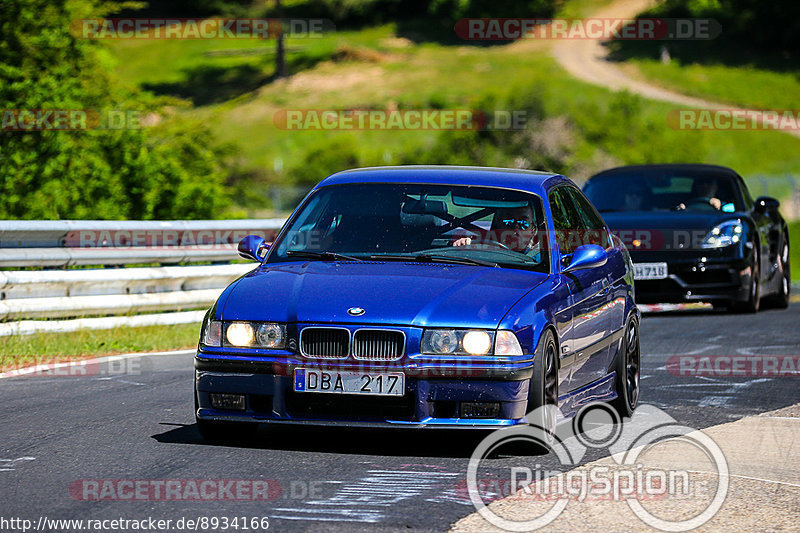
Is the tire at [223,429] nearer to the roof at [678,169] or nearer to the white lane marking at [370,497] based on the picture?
the white lane marking at [370,497]

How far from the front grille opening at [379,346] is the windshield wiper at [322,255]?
964mm

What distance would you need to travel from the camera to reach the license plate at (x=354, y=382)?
6.40m

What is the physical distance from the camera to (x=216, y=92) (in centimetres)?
10119

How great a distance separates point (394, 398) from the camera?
6.42m

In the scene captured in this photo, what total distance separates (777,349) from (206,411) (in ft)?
22.5

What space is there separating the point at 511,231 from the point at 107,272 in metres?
5.88

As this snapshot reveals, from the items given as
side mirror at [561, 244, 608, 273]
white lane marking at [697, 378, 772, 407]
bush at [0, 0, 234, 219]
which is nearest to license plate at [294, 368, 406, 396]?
side mirror at [561, 244, 608, 273]

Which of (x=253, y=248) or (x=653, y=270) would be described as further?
(x=653, y=270)

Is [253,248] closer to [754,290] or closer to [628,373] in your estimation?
[628,373]

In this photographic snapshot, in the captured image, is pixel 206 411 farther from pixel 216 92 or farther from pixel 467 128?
pixel 216 92

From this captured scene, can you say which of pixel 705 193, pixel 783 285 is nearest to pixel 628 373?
pixel 705 193

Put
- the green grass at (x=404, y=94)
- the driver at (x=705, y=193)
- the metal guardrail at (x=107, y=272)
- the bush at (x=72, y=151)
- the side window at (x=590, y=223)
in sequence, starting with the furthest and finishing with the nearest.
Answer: the green grass at (x=404, y=94), the bush at (x=72, y=151), the driver at (x=705, y=193), the metal guardrail at (x=107, y=272), the side window at (x=590, y=223)

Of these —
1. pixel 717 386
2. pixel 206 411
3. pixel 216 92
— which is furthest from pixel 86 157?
pixel 216 92

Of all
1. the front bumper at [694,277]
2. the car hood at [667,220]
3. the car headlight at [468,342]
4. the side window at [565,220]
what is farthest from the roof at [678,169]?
the car headlight at [468,342]
